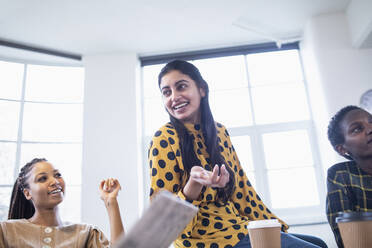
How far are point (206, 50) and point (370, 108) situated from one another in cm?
196

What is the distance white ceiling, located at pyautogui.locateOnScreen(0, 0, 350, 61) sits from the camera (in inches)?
132

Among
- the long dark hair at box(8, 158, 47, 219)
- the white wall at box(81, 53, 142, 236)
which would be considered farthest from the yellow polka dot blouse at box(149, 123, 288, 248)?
the white wall at box(81, 53, 142, 236)

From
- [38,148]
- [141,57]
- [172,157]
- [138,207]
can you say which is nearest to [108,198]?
[172,157]

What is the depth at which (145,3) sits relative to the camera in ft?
10.9

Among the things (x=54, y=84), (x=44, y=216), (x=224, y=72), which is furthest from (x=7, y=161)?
(x=224, y=72)

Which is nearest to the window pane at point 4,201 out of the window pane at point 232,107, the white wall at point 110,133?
the white wall at point 110,133

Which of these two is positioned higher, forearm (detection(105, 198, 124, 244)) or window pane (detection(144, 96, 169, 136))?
window pane (detection(144, 96, 169, 136))

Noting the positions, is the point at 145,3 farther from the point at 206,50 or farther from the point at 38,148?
the point at 38,148

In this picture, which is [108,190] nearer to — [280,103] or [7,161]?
[7,161]

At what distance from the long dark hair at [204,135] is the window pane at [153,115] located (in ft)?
8.74

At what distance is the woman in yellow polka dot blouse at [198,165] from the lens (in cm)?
108

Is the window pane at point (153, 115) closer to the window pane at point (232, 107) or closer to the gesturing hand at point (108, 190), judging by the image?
the window pane at point (232, 107)

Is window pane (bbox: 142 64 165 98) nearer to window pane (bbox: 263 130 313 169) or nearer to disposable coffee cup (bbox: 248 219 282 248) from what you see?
window pane (bbox: 263 130 313 169)

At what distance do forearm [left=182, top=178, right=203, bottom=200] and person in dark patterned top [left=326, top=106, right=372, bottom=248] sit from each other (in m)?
0.54
